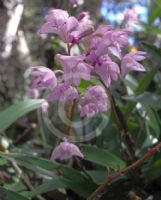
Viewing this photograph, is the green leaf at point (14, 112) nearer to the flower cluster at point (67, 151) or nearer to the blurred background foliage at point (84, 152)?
the blurred background foliage at point (84, 152)

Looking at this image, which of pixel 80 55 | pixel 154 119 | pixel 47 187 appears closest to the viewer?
pixel 80 55

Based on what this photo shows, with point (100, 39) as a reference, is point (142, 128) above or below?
below

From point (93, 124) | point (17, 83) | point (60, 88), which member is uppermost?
point (60, 88)

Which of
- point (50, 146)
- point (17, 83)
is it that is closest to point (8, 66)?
point (17, 83)

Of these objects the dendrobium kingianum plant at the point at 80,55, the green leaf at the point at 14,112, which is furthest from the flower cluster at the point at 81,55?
the green leaf at the point at 14,112

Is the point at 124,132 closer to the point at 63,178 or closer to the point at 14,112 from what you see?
the point at 63,178

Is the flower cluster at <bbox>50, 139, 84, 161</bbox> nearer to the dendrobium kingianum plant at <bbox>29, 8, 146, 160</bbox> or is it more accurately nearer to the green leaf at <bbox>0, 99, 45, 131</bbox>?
the dendrobium kingianum plant at <bbox>29, 8, 146, 160</bbox>

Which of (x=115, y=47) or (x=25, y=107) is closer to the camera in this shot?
(x=115, y=47)

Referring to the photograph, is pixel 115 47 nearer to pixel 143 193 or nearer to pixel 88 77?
pixel 88 77

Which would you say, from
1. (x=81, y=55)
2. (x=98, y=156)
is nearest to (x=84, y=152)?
(x=98, y=156)
